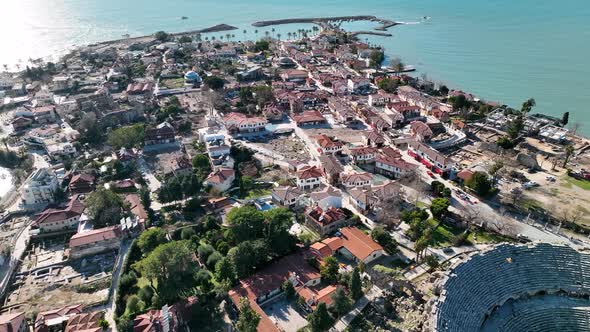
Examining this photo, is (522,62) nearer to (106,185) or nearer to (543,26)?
(543,26)

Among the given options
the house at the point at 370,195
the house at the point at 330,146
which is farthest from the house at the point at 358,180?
the house at the point at 330,146

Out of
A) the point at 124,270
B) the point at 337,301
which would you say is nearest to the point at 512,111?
the point at 337,301

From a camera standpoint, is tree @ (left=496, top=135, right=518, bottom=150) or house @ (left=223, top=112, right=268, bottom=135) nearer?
tree @ (left=496, top=135, right=518, bottom=150)

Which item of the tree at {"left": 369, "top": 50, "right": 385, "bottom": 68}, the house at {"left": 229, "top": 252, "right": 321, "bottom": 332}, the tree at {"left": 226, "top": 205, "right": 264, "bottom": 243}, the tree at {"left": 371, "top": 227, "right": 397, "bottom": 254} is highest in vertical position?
the tree at {"left": 369, "top": 50, "right": 385, "bottom": 68}

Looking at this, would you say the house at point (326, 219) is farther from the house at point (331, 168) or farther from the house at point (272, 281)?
the house at point (331, 168)

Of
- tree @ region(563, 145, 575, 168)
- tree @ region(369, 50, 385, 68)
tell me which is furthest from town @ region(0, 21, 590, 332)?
tree @ region(369, 50, 385, 68)

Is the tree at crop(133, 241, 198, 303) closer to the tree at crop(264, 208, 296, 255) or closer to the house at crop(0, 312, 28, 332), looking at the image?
the tree at crop(264, 208, 296, 255)

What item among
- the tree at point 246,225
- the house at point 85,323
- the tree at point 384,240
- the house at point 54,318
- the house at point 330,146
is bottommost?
the house at point 54,318
